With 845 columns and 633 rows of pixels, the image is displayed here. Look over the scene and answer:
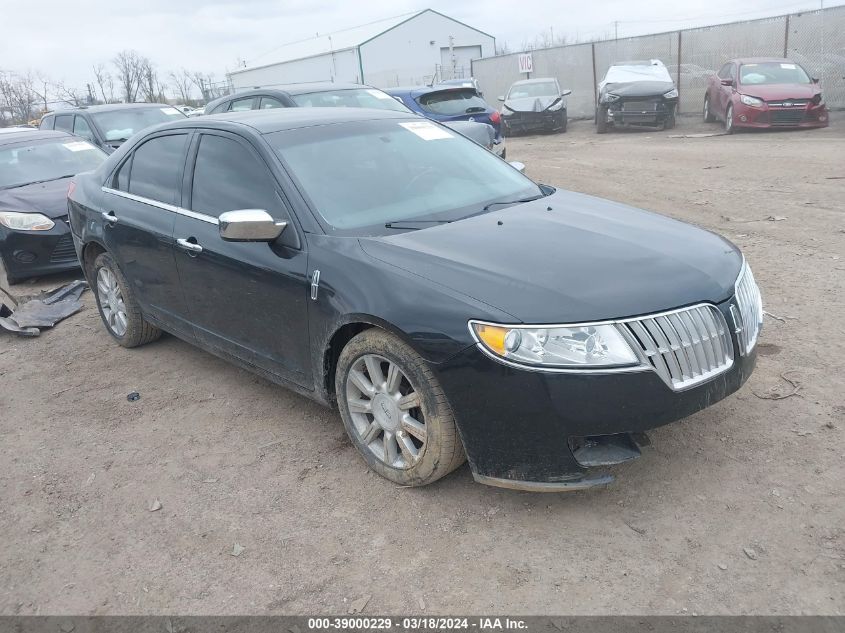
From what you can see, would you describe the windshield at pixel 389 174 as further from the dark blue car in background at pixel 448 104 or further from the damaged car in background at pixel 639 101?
the damaged car in background at pixel 639 101

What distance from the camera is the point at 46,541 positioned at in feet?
10.6

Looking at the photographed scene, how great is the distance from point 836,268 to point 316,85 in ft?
23.7

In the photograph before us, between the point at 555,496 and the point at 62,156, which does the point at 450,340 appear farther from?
the point at 62,156

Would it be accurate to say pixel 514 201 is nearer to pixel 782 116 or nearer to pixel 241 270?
pixel 241 270

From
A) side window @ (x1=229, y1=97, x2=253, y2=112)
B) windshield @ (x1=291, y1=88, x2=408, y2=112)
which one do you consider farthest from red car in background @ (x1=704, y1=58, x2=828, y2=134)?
side window @ (x1=229, y1=97, x2=253, y2=112)

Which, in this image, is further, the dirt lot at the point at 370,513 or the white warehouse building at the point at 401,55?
the white warehouse building at the point at 401,55

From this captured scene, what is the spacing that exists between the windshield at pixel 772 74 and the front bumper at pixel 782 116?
2.75 ft

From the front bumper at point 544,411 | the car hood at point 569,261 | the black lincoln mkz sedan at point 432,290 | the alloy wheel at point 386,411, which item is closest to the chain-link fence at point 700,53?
the black lincoln mkz sedan at point 432,290

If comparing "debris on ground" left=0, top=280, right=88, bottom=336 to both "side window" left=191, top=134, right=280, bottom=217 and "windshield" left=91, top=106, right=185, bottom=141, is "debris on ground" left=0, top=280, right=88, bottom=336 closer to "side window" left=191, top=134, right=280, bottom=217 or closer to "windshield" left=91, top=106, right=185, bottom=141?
"side window" left=191, top=134, right=280, bottom=217

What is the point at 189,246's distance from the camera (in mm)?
4223

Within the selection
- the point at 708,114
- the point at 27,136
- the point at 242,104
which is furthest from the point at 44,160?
the point at 708,114

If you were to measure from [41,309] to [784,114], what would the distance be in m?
14.4

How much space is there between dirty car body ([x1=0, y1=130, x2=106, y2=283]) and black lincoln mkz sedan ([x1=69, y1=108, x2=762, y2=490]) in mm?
3022

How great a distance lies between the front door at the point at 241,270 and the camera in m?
3.65
